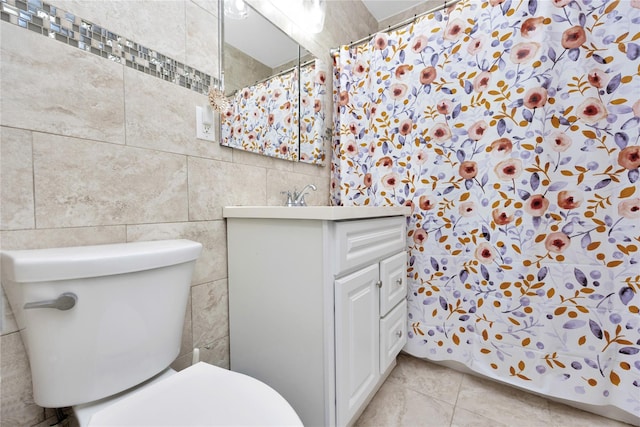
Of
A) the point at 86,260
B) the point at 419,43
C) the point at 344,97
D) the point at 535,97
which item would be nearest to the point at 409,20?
the point at 419,43

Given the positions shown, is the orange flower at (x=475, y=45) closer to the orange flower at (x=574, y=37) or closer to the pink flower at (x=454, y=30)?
the pink flower at (x=454, y=30)

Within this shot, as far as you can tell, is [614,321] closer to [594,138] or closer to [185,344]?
[594,138]

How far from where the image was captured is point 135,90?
2.68 feet

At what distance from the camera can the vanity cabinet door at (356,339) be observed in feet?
2.80

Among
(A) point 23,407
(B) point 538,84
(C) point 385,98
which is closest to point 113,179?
(A) point 23,407

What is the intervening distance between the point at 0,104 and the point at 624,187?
6.19ft

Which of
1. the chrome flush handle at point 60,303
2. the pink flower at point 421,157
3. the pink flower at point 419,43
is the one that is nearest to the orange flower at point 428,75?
the pink flower at point 419,43

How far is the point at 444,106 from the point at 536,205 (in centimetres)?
60

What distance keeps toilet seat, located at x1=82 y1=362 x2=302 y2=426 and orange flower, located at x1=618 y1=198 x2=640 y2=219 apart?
51.9 inches

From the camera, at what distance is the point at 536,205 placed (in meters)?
1.11

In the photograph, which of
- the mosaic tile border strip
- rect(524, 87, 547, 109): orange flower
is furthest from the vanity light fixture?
rect(524, 87, 547, 109): orange flower

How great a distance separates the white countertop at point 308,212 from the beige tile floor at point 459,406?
0.84 metres

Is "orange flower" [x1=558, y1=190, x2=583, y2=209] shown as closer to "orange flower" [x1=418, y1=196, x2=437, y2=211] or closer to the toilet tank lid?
"orange flower" [x1=418, y1=196, x2=437, y2=211]

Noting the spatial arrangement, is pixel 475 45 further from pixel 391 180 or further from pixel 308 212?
pixel 308 212
